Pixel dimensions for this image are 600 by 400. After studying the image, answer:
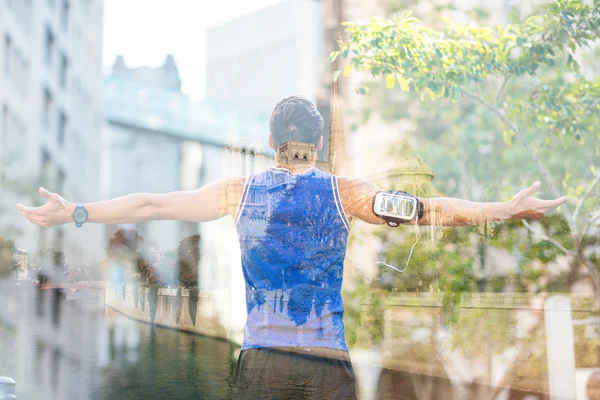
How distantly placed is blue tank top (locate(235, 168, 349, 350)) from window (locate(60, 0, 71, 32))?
4.98 ft

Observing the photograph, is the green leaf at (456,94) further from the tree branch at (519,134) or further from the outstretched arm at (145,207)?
the outstretched arm at (145,207)

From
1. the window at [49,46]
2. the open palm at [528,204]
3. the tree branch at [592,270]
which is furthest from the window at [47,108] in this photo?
the tree branch at [592,270]

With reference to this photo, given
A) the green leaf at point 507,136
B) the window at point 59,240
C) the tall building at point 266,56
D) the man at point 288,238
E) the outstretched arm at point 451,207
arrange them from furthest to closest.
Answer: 1. the green leaf at point 507,136
2. the tall building at point 266,56
3. the window at point 59,240
4. the outstretched arm at point 451,207
5. the man at point 288,238

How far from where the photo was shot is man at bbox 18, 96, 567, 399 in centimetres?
242

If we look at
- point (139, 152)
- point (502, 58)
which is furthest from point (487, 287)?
point (139, 152)

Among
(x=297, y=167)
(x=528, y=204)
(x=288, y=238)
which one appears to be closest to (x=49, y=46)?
(x=297, y=167)

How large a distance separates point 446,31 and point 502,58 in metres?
0.39

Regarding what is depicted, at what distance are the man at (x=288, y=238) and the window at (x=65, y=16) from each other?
47.2 inches

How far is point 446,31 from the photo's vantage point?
4.36 metres

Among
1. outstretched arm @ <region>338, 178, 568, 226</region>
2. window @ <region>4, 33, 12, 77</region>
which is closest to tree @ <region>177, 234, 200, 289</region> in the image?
outstretched arm @ <region>338, 178, 568, 226</region>

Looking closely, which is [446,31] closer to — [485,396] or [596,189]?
[596,189]

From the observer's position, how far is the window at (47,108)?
3457 mm

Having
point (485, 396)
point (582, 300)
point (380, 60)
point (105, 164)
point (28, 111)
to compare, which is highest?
point (380, 60)

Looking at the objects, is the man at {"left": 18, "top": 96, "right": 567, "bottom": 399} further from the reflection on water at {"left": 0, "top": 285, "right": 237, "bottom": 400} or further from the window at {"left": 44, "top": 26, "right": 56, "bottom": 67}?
the window at {"left": 44, "top": 26, "right": 56, "bottom": 67}
